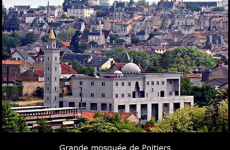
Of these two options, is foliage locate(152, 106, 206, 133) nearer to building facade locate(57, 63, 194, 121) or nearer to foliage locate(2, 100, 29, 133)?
foliage locate(2, 100, 29, 133)

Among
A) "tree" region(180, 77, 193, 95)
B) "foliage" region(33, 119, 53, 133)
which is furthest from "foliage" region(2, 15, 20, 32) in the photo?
"foliage" region(33, 119, 53, 133)

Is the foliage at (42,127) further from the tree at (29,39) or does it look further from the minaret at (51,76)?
the tree at (29,39)

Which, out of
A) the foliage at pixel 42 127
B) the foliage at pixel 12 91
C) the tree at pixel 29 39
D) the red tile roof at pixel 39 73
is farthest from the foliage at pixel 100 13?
the foliage at pixel 42 127

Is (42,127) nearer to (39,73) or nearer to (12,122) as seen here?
(12,122)

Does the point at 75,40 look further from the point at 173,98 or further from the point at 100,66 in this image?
the point at 173,98

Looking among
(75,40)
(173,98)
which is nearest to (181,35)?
(75,40)
